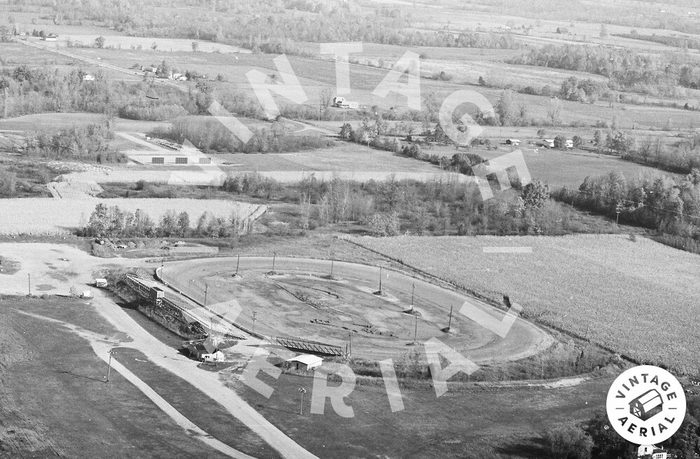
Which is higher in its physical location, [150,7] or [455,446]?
[150,7]

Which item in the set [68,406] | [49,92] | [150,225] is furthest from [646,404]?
[49,92]

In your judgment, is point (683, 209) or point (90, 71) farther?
point (90, 71)

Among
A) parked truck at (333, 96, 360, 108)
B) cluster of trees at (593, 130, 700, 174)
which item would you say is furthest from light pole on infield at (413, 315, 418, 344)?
parked truck at (333, 96, 360, 108)

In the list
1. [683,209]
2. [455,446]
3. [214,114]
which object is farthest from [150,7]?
[455,446]

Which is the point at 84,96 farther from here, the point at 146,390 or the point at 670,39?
the point at 670,39

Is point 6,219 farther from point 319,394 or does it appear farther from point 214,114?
point 214,114

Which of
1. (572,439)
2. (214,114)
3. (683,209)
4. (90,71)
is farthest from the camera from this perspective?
(90,71)

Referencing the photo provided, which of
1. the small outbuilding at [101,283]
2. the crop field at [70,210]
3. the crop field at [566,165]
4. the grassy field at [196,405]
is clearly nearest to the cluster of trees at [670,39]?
the crop field at [566,165]
